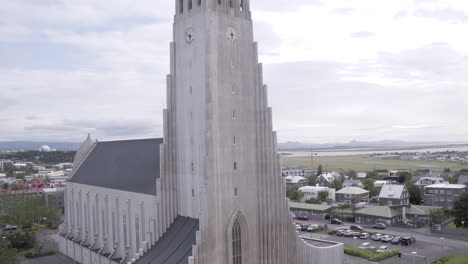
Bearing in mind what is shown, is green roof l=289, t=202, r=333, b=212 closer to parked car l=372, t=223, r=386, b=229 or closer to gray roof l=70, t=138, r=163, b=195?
parked car l=372, t=223, r=386, b=229

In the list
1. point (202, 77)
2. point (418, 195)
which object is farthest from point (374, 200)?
point (202, 77)

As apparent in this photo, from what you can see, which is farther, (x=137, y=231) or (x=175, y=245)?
(x=137, y=231)

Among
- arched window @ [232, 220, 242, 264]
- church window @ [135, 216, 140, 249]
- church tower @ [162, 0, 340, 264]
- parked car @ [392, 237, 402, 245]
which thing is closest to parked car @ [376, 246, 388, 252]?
parked car @ [392, 237, 402, 245]

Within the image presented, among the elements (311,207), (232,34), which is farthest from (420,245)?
(232,34)

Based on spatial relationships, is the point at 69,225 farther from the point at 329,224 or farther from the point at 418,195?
the point at 418,195

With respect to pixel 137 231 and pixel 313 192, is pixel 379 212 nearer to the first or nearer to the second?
pixel 313 192

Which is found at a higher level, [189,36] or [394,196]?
[189,36]
